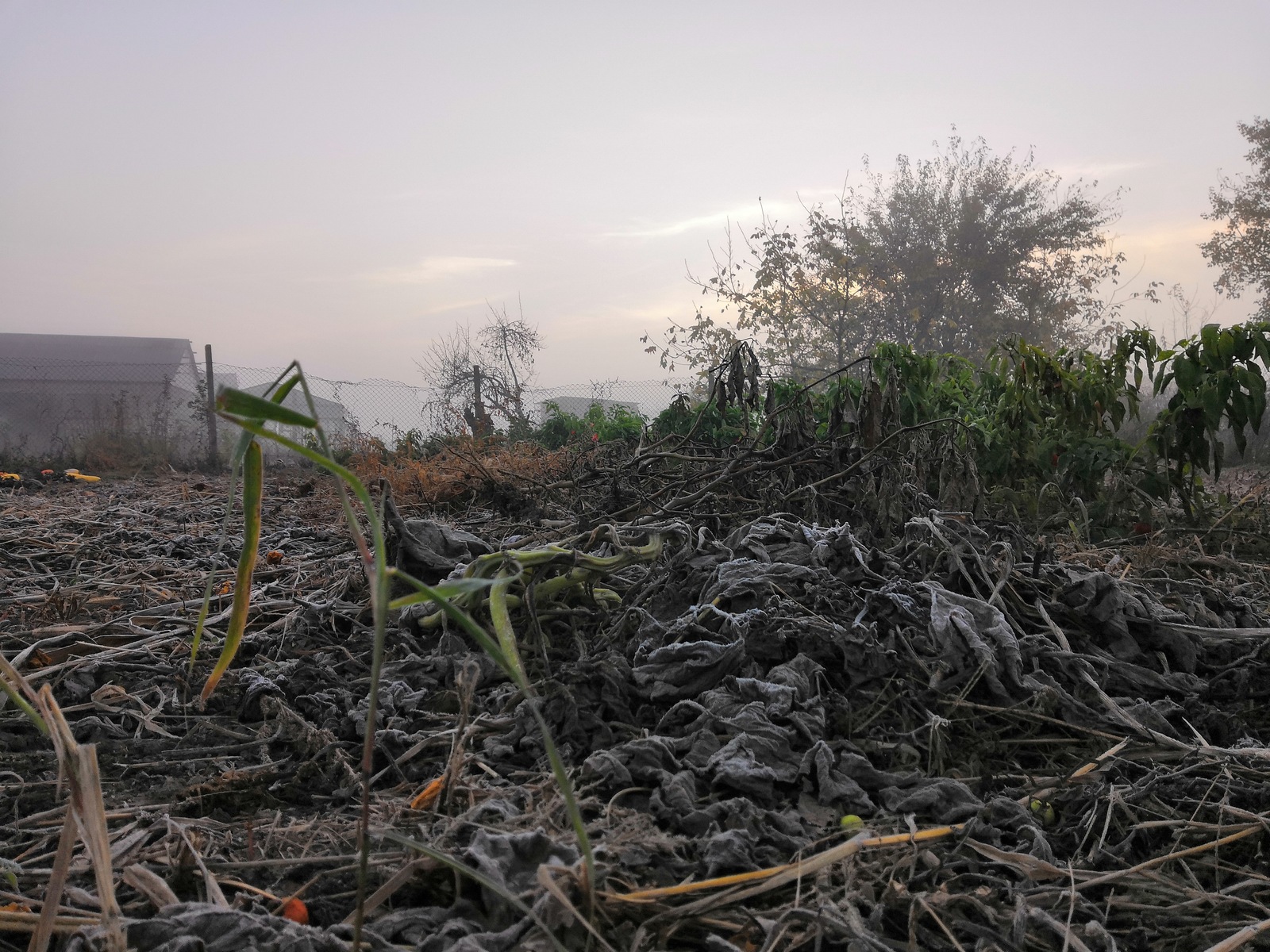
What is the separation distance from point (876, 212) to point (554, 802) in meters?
22.0

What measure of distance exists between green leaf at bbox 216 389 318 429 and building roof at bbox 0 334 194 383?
13.3 m

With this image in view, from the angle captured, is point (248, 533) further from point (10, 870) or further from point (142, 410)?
point (142, 410)

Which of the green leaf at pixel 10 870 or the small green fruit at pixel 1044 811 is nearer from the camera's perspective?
the green leaf at pixel 10 870

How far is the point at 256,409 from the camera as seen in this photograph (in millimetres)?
804

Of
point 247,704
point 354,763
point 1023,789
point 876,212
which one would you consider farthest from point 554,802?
point 876,212

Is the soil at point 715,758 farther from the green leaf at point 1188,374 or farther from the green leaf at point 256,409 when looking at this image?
the green leaf at point 1188,374

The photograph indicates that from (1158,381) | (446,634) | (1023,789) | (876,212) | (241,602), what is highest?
(876,212)

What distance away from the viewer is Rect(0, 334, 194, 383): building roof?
1262 cm

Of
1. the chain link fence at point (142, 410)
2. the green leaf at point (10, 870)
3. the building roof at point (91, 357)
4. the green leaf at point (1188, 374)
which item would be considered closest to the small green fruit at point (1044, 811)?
the green leaf at point (10, 870)

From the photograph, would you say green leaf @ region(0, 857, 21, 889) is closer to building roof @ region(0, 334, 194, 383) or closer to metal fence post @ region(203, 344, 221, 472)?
metal fence post @ region(203, 344, 221, 472)

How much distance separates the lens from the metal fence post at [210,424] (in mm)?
11055

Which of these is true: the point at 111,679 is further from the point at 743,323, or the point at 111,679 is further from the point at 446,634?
the point at 743,323

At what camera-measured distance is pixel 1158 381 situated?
443cm

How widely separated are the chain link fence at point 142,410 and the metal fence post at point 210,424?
0.11 meters
